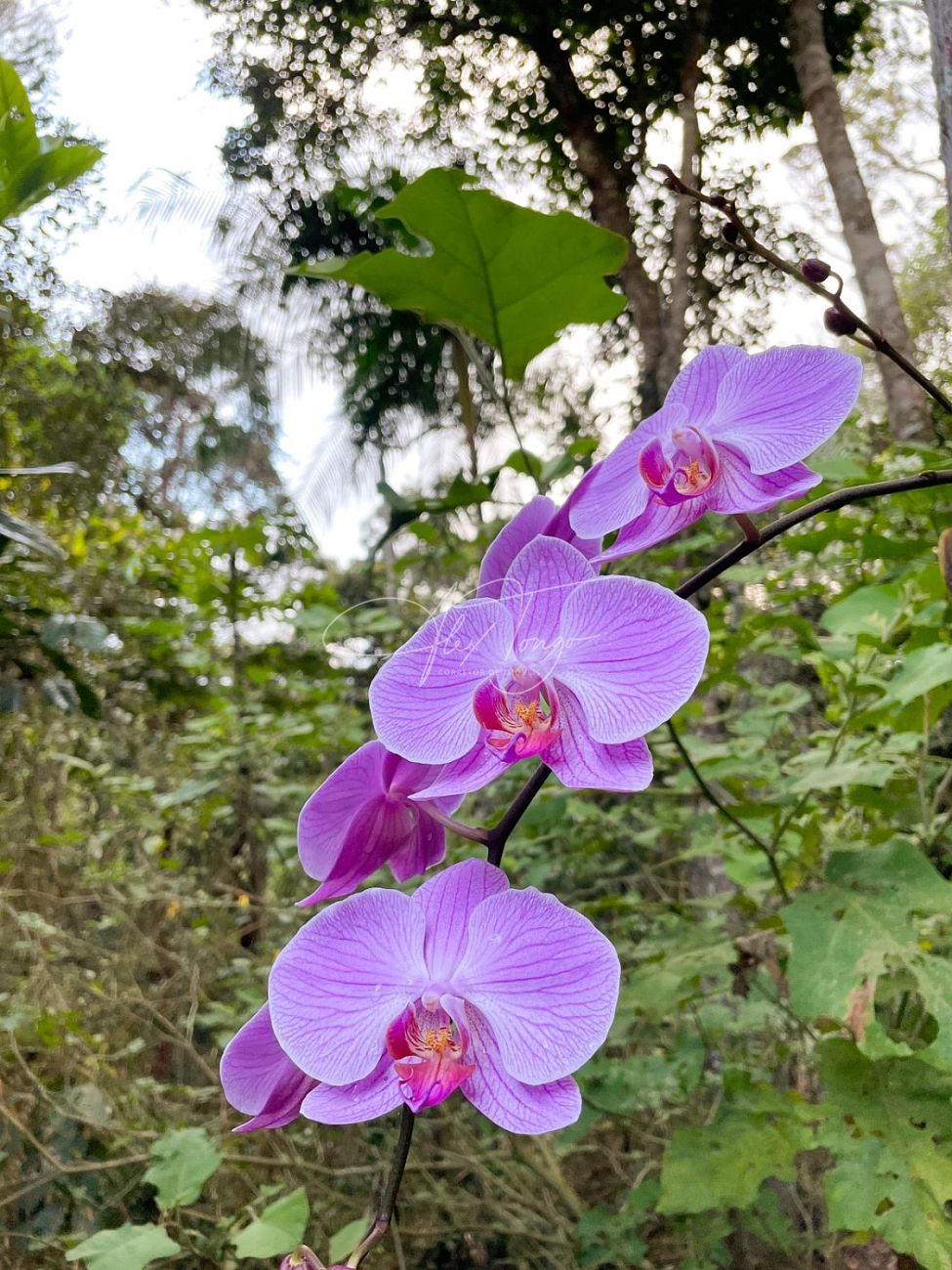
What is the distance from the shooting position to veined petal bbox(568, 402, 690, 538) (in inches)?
10.3

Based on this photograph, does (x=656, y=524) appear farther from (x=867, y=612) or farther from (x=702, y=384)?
(x=867, y=612)

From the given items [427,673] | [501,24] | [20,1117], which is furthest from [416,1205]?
[501,24]

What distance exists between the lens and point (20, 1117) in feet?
3.49

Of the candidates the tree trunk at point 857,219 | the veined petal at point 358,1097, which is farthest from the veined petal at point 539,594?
the tree trunk at point 857,219

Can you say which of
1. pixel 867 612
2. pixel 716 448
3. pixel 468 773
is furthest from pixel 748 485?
pixel 867 612

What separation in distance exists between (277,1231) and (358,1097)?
453mm

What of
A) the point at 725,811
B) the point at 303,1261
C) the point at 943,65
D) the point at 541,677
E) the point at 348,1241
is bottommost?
the point at 348,1241

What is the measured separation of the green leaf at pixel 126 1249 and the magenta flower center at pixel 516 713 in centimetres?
49

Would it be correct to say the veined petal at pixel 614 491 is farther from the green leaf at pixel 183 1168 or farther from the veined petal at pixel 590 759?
the green leaf at pixel 183 1168

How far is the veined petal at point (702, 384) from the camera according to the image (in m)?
0.25

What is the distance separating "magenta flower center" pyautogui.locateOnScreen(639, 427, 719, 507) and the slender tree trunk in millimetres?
185

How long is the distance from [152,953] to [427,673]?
1.36 metres

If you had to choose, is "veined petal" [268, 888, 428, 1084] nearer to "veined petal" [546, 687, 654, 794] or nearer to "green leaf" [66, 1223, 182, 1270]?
"veined petal" [546, 687, 654, 794]

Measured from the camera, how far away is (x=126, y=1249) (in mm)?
543
